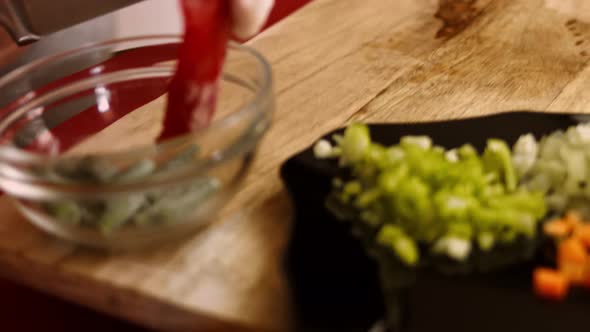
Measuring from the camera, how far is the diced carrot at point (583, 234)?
68 centimetres

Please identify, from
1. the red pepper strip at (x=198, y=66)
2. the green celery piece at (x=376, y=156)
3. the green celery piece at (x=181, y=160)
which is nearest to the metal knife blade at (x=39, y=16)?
the red pepper strip at (x=198, y=66)

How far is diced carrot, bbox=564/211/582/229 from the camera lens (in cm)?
71

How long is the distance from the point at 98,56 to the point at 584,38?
1.04m

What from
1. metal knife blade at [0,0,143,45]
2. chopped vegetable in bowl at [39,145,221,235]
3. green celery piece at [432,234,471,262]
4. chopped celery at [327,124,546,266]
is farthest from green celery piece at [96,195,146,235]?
metal knife blade at [0,0,143,45]

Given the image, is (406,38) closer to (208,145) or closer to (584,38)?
(584,38)

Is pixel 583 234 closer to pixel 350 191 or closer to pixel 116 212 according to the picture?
→ pixel 350 191

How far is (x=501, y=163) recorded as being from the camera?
2.58ft

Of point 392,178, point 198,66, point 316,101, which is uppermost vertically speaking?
point 198,66

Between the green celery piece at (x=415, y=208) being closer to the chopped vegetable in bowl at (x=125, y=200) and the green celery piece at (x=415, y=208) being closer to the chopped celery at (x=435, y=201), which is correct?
the chopped celery at (x=435, y=201)

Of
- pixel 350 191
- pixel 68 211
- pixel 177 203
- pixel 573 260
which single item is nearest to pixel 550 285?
pixel 573 260

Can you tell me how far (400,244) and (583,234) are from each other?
210mm

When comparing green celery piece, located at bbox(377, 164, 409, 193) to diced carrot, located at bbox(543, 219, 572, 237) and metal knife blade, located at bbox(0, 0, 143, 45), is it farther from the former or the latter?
metal knife blade, located at bbox(0, 0, 143, 45)

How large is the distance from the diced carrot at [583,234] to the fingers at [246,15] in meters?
0.46

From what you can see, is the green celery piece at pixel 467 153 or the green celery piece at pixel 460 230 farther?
the green celery piece at pixel 467 153
